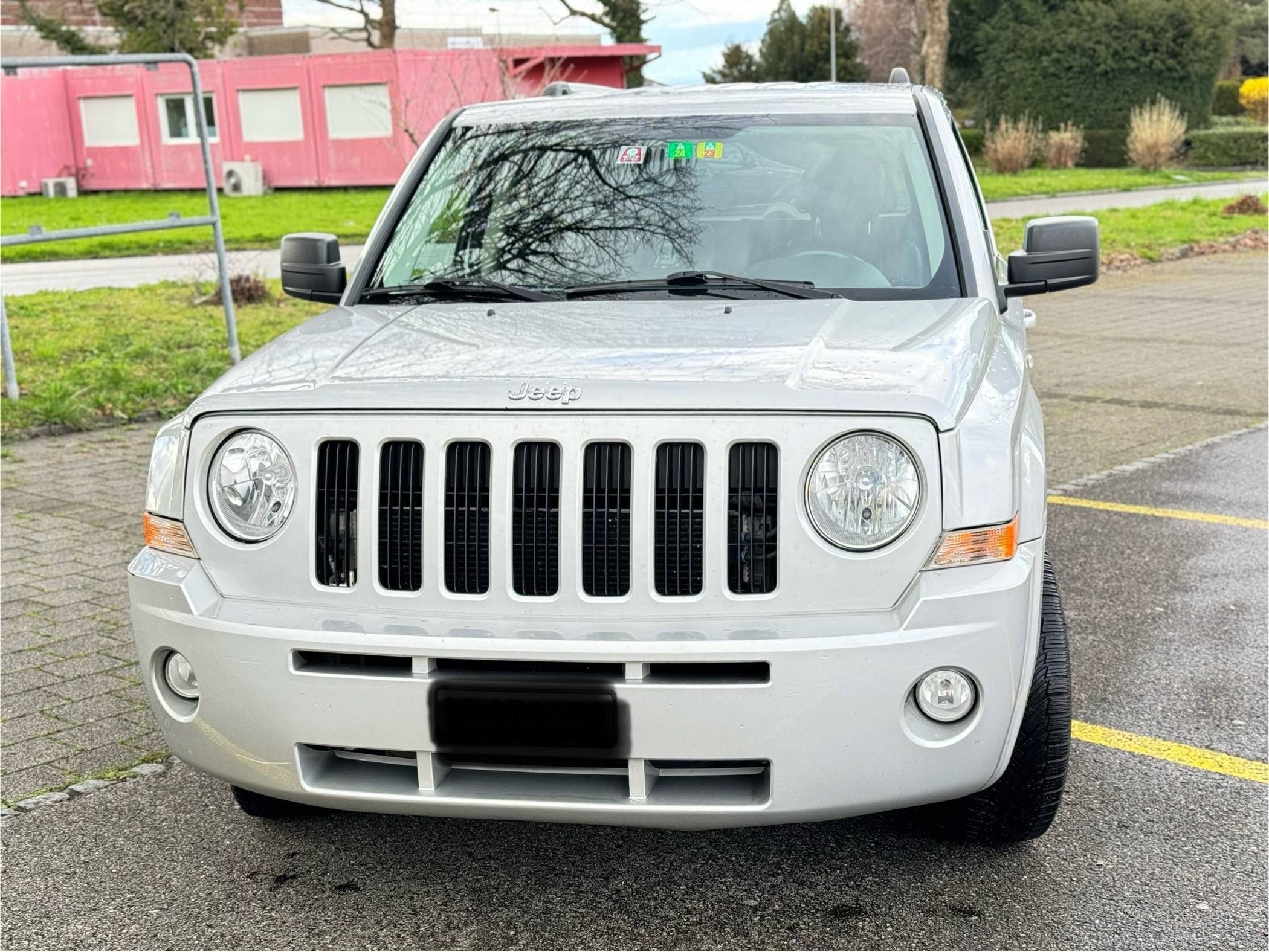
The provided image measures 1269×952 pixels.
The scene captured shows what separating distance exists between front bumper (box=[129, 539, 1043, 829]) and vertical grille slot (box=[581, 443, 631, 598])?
0.09 meters

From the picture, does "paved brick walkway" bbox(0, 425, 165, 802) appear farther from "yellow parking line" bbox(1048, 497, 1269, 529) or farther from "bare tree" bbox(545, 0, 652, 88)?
"bare tree" bbox(545, 0, 652, 88)

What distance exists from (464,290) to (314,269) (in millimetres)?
740

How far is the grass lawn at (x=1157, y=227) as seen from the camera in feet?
61.7

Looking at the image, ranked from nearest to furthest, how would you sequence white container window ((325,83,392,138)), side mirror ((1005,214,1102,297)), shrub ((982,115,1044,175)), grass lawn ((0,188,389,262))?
1. side mirror ((1005,214,1102,297))
2. grass lawn ((0,188,389,262))
3. white container window ((325,83,392,138))
4. shrub ((982,115,1044,175))

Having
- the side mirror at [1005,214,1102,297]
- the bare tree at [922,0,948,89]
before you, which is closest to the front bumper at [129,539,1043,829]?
the side mirror at [1005,214,1102,297]

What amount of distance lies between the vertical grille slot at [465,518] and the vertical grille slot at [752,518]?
511 mm

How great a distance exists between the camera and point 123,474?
25.2 feet

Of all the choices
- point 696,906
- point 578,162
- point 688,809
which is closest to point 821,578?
point 688,809

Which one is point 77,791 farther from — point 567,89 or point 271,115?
point 271,115

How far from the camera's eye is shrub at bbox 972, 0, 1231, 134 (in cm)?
4344

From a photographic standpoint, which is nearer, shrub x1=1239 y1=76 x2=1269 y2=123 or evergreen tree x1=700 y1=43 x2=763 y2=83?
shrub x1=1239 y1=76 x2=1269 y2=123

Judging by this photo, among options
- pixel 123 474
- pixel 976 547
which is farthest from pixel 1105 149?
pixel 976 547

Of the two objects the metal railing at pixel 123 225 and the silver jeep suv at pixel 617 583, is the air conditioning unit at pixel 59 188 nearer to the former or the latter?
the metal railing at pixel 123 225

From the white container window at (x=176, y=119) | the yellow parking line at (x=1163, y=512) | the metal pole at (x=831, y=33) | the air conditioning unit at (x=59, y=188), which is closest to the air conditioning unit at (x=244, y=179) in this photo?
the white container window at (x=176, y=119)
